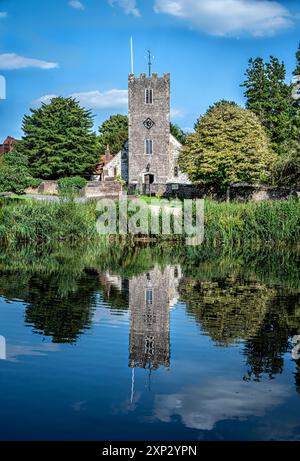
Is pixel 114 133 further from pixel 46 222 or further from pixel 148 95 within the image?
pixel 46 222

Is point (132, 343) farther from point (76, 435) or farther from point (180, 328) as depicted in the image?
point (76, 435)

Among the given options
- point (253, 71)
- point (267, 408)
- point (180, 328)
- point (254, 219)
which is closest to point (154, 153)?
point (253, 71)

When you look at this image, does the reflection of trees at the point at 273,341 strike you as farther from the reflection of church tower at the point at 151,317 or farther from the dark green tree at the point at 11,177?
the dark green tree at the point at 11,177

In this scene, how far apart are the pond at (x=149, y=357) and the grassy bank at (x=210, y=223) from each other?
10406 millimetres

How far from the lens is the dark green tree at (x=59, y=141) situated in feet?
195

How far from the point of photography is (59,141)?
59.7m

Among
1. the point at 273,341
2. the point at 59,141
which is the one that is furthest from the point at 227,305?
the point at 59,141

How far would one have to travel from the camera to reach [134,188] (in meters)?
56.8

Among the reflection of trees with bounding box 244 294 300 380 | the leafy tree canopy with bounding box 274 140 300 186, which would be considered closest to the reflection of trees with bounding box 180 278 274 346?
the reflection of trees with bounding box 244 294 300 380

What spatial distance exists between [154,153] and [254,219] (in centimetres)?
2975

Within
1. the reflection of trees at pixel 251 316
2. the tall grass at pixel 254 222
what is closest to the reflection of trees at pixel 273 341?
the reflection of trees at pixel 251 316

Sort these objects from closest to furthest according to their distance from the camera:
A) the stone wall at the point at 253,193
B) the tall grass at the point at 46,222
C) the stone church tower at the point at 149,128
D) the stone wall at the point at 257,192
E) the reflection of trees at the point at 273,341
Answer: the reflection of trees at the point at 273,341
the tall grass at the point at 46,222
the stone wall at the point at 253,193
the stone wall at the point at 257,192
the stone church tower at the point at 149,128

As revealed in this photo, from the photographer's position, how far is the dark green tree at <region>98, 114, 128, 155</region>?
73188 millimetres
